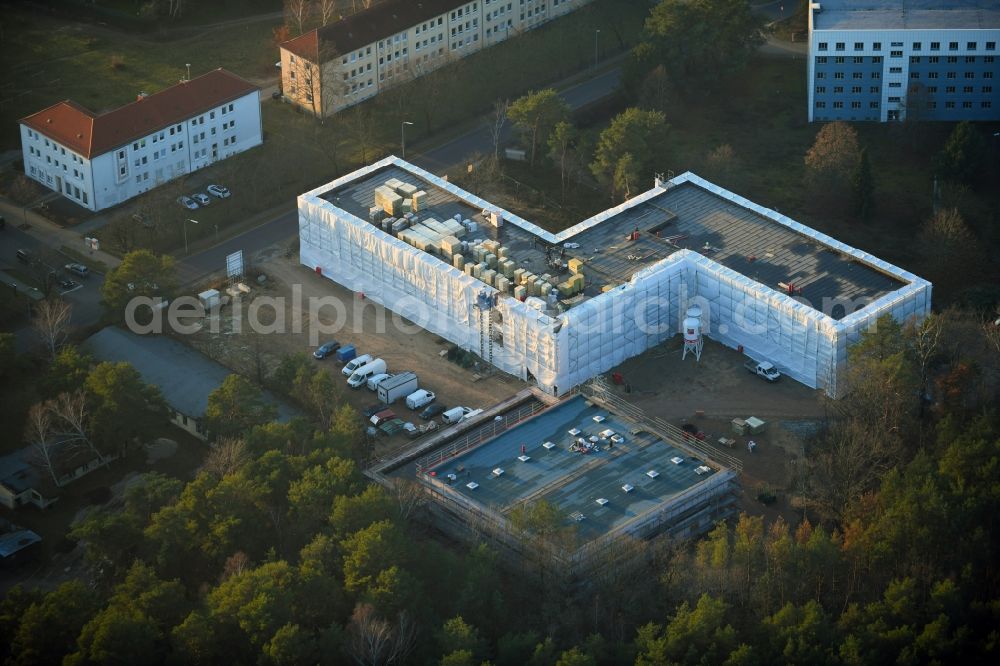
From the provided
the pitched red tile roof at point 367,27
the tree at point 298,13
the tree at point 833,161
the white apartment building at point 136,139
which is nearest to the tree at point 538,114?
the pitched red tile roof at point 367,27

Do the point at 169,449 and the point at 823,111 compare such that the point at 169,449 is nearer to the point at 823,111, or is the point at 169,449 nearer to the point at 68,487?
the point at 68,487

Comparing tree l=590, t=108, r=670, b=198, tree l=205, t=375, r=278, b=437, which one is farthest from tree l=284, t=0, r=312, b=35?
tree l=205, t=375, r=278, b=437

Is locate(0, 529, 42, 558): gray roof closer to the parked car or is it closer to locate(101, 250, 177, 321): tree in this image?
locate(101, 250, 177, 321): tree

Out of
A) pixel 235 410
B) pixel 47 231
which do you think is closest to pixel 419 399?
pixel 235 410

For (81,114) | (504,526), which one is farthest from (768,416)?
(81,114)

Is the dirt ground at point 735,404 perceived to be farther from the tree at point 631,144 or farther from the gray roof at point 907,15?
the gray roof at point 907,15

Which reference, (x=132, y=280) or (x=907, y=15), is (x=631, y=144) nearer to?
(x=907, y=15)
